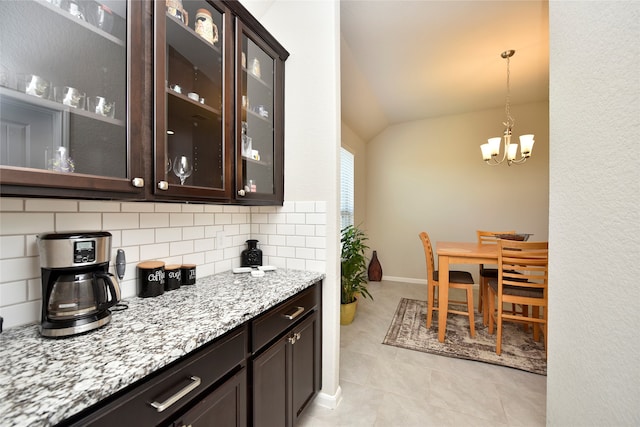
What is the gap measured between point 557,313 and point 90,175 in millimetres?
1814

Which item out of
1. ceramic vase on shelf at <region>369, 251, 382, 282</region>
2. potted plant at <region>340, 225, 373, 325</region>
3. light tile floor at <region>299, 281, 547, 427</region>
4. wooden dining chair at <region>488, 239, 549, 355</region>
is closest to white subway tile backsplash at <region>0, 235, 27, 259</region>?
light tile floor at <region>299, 281, 547, 427</region>

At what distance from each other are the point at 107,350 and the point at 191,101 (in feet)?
3.25

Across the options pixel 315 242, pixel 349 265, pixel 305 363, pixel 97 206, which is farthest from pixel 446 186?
pixel 97 206

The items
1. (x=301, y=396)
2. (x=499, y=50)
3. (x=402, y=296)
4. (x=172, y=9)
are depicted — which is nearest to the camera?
(x=172, y=9)

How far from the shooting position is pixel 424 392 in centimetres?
182

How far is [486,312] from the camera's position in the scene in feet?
9.34

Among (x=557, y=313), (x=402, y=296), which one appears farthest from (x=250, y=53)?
(x=402, y=296)

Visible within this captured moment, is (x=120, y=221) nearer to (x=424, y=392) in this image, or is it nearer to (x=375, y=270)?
(x=424, y=392)

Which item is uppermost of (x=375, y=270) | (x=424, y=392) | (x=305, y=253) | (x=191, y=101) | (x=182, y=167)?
(x=191, y=101)

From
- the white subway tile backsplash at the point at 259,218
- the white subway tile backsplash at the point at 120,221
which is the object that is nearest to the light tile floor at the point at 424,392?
the white subway tile backsplash at the point at 259,218

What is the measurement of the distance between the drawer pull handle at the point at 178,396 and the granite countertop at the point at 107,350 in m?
0.10

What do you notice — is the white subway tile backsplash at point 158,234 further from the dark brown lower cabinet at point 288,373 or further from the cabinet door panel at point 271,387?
the cabinet door panel at point 271,387

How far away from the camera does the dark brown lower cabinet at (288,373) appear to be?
3.59 feet

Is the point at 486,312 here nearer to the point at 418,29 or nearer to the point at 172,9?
the point at 418,29
